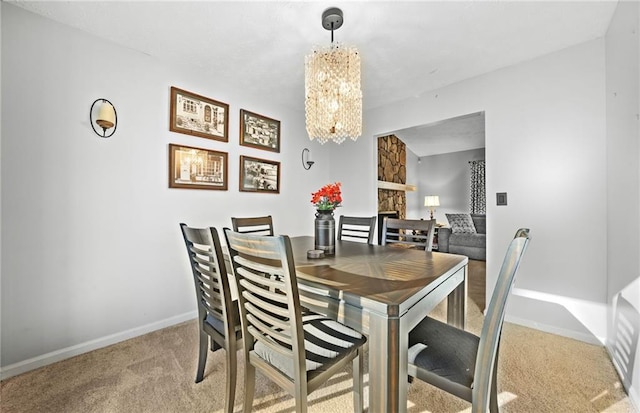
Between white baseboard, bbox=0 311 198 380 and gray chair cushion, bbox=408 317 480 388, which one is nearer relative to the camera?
gray chair cushion, bbox=408 317 480 388

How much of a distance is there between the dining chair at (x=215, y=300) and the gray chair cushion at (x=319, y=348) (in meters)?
0.19

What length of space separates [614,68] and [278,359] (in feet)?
9.39

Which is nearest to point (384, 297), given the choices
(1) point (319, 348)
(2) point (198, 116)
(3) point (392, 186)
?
(1) point (319, 348)

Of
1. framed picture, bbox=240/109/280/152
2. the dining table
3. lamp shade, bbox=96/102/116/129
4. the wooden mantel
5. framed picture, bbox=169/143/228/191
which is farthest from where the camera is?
the wooden mantel

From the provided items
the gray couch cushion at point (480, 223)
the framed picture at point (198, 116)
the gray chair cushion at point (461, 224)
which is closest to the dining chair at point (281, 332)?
the framed picture at point (198, 116)

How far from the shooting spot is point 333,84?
1.90m

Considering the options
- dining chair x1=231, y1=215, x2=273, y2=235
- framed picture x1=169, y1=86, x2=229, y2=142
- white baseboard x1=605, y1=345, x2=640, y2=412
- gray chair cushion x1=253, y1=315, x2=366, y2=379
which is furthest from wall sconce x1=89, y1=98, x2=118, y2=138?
white baseboard x1=605, y1=345, x2=640, y2=412

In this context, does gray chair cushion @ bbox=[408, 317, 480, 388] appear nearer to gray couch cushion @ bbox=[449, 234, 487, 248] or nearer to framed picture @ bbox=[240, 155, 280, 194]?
framed picture @ bbox=[240, 155, 280, 194]

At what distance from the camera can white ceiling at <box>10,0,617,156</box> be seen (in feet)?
5.74

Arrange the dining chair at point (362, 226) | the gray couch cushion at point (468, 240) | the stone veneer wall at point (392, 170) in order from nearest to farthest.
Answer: the dining chair at point (362, 226) → the gray couch cushion at point (468, 240) → the stone veneer wall at point (392, 170)

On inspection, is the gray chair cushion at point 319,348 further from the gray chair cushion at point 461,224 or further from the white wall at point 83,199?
the gray chair cushion at point 461,224

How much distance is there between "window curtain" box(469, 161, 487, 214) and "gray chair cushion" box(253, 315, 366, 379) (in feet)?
24.3

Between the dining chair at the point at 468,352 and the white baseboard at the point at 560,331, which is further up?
the dining chair at the point at 468,352

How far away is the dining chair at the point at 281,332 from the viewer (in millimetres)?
938
